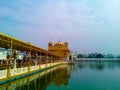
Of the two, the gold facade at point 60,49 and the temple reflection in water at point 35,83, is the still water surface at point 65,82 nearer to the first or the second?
the temple reflection in water at point 35,83

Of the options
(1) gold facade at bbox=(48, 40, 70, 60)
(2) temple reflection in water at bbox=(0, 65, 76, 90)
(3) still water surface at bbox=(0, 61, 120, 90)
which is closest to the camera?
(2) temple reflection in water at bbox=(0, 65, 76, 90)

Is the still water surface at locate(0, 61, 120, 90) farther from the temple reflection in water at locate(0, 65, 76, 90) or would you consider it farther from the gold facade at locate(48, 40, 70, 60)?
the gold facade at locate(48, 40, 70, 60)

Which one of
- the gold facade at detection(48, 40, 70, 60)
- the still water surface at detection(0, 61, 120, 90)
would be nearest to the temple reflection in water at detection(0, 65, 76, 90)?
the still water surface at detection(0, 61, 120, 90)

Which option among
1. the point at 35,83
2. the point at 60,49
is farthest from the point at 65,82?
the point at 60,49

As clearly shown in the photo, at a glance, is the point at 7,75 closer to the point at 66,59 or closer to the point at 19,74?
the point at 19,74

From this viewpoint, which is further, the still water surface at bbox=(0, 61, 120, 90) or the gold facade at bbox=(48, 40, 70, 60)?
the gold facade at bbox=(48, 40, 70, 60)

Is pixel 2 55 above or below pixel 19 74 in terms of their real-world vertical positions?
above

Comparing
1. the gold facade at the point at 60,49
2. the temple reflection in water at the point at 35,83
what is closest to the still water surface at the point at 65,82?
the temple reflection in water at the point at 35,83

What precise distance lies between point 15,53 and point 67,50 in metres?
76.7

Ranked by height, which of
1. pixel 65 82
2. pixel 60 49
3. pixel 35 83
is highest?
pixel 60 49

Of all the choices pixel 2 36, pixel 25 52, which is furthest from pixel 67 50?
pixel 2 36

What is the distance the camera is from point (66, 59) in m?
98.4

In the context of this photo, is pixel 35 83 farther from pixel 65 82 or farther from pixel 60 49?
pixel 60 49

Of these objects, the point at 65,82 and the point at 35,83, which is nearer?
the point at 35,83
